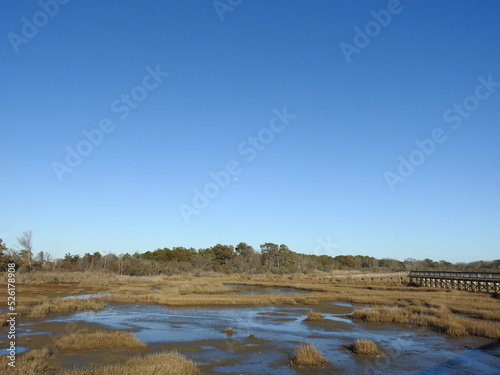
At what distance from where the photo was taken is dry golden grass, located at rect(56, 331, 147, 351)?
17.6 metres

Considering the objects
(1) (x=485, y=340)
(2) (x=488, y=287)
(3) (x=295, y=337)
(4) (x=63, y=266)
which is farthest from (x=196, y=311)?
(4) (x=63, y=266)

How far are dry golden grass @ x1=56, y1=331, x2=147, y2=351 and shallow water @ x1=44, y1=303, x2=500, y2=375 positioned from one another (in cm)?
134

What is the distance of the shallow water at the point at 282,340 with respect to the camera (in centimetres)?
1581

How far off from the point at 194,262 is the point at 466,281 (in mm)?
74006

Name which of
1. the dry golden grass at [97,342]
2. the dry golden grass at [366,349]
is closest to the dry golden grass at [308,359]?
the dry golden grass at [366,349]

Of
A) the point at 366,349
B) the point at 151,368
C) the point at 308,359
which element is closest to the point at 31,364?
the point at 151,368

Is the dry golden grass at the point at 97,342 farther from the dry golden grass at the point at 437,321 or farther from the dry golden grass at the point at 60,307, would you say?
the dry golden grass at the point at 437,321

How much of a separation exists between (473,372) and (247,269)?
93659 millimetres

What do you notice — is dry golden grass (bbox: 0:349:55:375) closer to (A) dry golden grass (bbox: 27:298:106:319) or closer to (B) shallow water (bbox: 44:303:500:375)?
(B) shallow water (bbox: 44:303:500:375)

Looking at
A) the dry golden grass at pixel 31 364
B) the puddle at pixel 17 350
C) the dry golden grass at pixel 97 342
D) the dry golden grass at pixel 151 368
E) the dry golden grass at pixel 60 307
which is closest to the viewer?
the dry golden grass at pixel 31 364

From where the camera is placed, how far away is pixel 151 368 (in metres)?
13.3

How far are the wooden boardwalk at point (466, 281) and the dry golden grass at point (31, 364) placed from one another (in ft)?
170

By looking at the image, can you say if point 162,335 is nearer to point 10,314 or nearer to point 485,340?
point 10,314

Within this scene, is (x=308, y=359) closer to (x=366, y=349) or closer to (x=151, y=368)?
(x=366, y=349)
